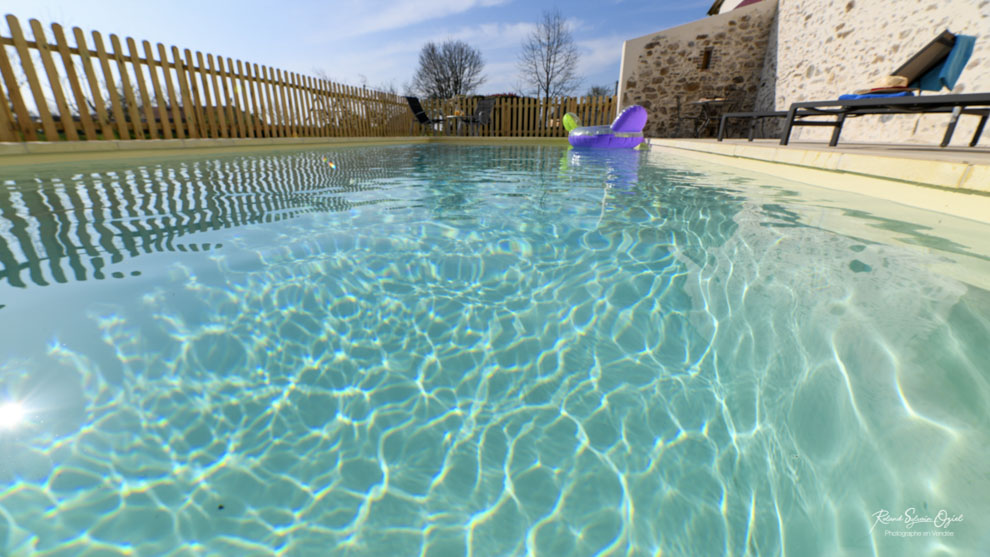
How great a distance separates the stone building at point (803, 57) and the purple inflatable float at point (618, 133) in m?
3.51

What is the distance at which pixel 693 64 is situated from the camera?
34.9 feet

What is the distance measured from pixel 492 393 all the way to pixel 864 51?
9.71m

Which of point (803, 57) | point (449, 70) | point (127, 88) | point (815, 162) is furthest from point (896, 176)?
point (449, 70)

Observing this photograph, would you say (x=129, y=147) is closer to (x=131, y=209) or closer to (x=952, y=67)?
(x=131, y=209)

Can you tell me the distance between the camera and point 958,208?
2.76m

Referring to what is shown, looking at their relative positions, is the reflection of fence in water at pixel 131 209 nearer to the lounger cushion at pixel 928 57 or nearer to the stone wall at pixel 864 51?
the lounger cushion at pixel 928 57

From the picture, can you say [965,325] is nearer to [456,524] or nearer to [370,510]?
[456,524]

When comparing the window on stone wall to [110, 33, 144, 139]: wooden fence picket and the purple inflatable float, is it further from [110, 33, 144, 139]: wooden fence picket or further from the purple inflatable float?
[110, 33, 144, 139]: wooden fence picket

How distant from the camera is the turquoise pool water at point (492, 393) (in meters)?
1.05

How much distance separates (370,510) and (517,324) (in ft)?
3.07

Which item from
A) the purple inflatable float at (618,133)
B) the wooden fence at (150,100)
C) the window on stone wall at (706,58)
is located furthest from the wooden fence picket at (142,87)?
the window on stone wall at (706,58)

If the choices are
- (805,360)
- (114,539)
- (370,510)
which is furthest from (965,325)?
(114,539)

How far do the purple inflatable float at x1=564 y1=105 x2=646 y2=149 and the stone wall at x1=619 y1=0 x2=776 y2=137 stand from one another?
11.2 ft

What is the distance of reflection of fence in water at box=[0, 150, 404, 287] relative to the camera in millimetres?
2123
